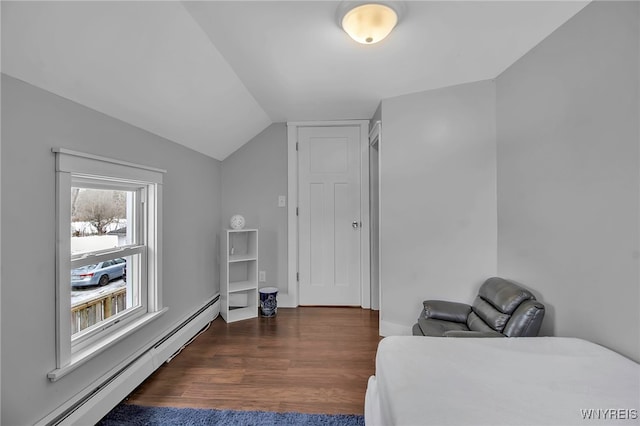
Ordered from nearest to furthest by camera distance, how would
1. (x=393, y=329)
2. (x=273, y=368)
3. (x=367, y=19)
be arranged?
(x=367, y=19) → (x=273, y=368) → (x=393, y=329)

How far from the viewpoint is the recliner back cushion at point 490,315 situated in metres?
1.74

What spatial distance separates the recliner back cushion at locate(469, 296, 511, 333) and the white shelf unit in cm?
217

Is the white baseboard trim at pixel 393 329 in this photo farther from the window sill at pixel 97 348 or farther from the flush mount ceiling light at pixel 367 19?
the flush mount ceiling light at pixel 367 19

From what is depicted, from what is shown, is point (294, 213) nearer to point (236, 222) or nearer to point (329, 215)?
point (329, 215)

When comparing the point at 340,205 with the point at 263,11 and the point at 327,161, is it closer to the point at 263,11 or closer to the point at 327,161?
the point at 327,161

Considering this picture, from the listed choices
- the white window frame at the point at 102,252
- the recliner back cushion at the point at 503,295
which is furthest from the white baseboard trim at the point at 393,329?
the white window frame at the point at 102,252

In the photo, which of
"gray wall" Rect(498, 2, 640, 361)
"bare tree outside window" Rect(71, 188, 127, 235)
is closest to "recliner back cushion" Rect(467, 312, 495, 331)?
"gray wall" Rect(498, 2, 640, 361)

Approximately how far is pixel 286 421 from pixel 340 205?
7.30ft

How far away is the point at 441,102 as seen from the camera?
2.45 m

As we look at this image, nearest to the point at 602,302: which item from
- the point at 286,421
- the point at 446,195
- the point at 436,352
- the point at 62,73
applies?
the point at 436,352

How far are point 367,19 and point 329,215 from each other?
7.23 feet

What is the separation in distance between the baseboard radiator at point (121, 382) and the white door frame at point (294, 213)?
114 centimetres

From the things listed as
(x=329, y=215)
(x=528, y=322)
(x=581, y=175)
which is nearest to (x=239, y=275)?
(x=329, y=215)

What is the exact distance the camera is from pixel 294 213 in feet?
11.2
